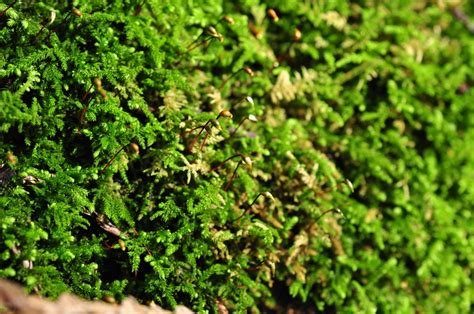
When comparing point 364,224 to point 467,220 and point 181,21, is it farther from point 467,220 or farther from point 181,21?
point 181,21

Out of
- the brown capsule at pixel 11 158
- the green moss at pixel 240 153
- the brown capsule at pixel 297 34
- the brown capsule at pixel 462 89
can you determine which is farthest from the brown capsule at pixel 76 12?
the brown capsule at pixel 462 89

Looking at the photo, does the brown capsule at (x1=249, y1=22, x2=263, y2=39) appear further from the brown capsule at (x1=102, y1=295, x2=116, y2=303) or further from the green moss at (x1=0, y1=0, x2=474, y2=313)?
the brown capsule at (x1=102, y1=295, x2=116, y2=303)

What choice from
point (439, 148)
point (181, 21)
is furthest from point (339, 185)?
point (181, 21)

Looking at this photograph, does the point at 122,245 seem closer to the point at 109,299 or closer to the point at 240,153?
the point at 109,299

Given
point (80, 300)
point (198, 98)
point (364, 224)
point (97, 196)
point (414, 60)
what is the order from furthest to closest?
point (414, 60) → point (364, 224) → point (198, 98) → point (97, 196) → point (80, 300)

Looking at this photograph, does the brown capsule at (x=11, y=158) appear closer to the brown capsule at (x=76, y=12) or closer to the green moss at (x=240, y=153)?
the green moss at (x=240, y=153)

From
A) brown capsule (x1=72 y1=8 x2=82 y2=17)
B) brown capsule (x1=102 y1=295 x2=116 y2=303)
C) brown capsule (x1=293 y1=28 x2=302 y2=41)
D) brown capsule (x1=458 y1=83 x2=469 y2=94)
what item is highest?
brown capsule (x1=72 y1=8 x2=82 y2=17)

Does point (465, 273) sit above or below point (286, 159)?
below

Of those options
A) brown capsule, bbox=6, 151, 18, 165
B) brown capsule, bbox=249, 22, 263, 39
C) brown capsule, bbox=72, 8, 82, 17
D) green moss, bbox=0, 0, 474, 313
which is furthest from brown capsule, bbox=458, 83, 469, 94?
brown capsule, bbox=6, 151, 18, 165
